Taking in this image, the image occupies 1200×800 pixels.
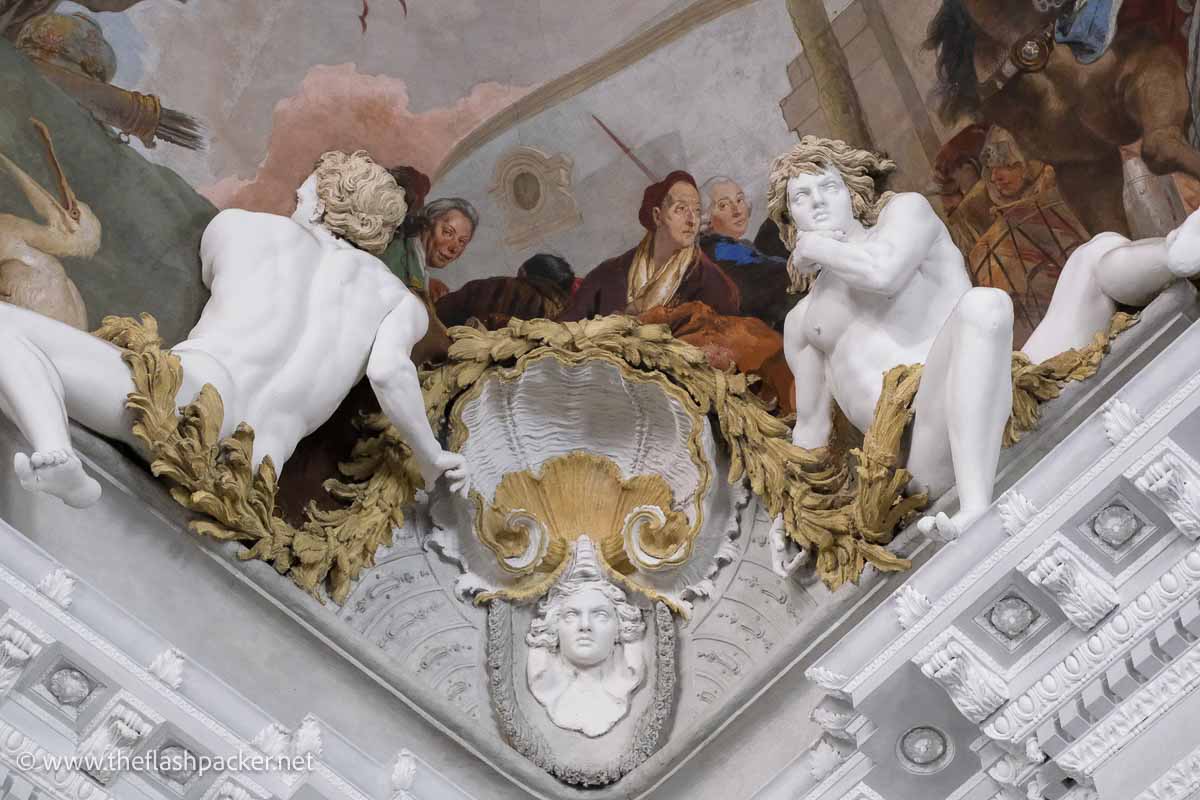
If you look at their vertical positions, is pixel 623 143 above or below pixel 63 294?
above

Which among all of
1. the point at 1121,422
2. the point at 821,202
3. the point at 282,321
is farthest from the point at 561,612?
the point at 1121,422

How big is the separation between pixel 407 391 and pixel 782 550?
1.93 m

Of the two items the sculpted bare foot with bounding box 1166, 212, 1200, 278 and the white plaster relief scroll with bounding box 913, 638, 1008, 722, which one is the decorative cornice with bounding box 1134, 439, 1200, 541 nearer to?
the white plaster relief scroll with bounding box 913, 638, 1008, 722

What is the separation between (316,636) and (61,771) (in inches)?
61.5

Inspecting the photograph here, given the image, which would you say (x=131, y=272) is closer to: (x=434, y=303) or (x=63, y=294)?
(x=63, y=294)

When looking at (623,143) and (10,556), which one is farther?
(623,143)

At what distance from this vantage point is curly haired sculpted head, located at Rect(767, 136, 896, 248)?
10812 millimetres

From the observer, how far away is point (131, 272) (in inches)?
428

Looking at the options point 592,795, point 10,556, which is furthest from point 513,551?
point 10,556

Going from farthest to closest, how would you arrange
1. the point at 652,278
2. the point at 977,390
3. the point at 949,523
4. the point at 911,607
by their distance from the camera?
the point at 652,278
the point at 977,390
the point at 949,523
the point at 911,607

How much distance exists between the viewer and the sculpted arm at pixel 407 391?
10641 mm

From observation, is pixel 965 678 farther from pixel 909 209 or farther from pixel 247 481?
pixel 247 481

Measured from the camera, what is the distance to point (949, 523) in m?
9.10

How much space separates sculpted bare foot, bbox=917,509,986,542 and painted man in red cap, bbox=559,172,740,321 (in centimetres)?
278
